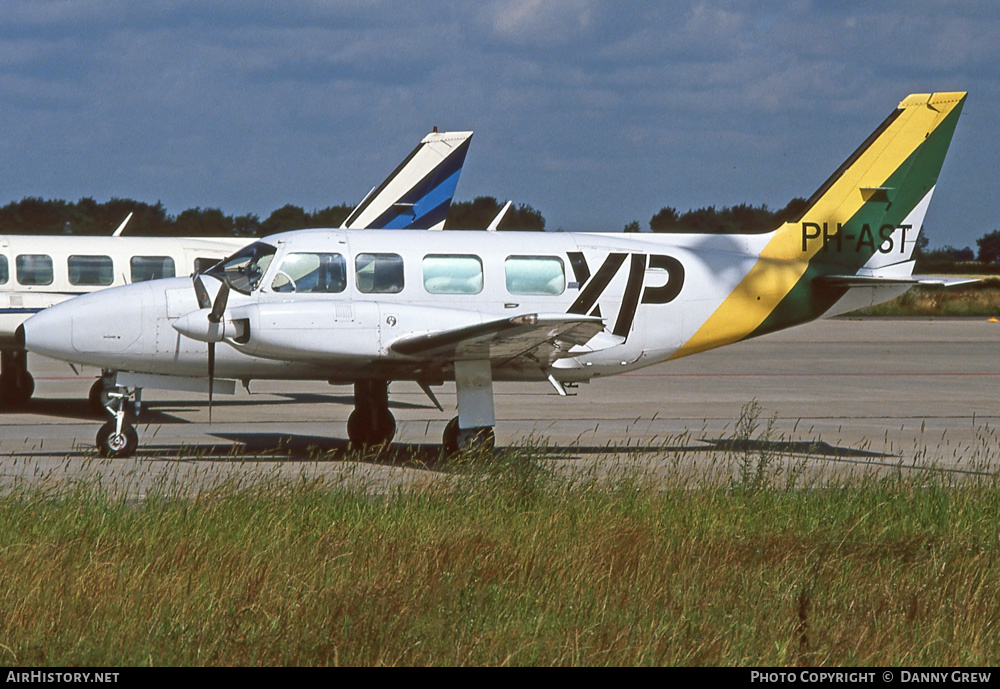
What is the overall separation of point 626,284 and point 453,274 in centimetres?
192

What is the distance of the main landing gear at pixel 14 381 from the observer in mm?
18516

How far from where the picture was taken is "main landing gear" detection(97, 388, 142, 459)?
1270 centimetres

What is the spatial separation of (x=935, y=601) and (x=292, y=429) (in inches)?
431

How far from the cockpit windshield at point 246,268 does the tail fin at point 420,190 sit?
8150 mm

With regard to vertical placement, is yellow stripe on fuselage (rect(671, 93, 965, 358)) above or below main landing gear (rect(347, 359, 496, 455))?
above

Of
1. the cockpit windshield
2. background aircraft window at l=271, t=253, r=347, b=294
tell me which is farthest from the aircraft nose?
background aircraft window at l=271, t=253, r=347, b=294

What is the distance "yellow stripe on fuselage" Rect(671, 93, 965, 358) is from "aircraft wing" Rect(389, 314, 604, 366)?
208cm

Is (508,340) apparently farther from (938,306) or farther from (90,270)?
(938,306)

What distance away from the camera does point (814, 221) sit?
14.6 metres

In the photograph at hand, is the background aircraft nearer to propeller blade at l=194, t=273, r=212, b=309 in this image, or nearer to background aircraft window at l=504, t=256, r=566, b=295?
background aircraft window at l=504, t=256, r=566, b=295

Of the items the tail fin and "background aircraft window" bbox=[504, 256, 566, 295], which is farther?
the tail fin
